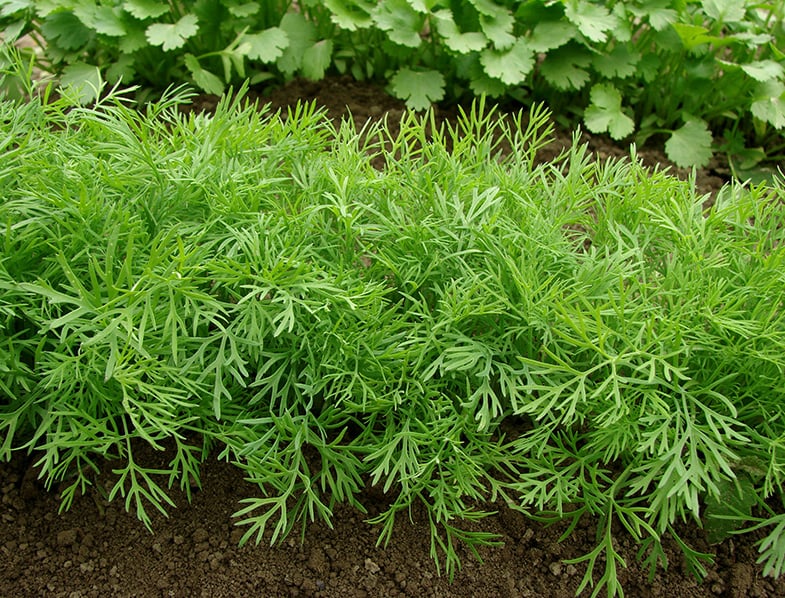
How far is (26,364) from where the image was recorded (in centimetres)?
202

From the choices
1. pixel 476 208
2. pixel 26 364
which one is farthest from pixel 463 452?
pixel 26 364

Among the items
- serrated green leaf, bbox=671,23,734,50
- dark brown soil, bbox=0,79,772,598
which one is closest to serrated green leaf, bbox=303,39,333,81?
serrated green leaf, bbox=671,23,734,50

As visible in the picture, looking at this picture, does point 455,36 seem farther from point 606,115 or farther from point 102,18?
point 102,18

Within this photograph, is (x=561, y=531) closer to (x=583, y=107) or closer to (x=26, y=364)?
(x=26, y=364)

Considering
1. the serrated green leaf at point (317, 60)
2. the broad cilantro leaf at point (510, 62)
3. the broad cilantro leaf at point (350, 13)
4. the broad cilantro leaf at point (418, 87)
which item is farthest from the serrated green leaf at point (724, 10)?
the serrated green leaf at point (317, 60)

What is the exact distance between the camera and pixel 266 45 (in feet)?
11.6

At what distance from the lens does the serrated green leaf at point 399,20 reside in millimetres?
3527

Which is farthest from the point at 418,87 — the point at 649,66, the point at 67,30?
the point at 67,30

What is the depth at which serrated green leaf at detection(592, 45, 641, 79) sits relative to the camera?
11.9 feet

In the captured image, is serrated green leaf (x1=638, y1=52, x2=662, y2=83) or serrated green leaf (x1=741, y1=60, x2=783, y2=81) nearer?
serrated green leaf (x1=741, y1=60, x2=783, y2=81)

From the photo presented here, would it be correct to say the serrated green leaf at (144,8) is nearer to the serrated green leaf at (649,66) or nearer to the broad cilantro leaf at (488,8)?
the broad cilantro leaf at (488,8)

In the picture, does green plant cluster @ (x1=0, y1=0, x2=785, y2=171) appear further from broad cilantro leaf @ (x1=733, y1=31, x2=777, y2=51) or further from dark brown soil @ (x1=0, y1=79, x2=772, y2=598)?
dark brown soil @ (x1=0, y1=79, x2=772, y2=598)

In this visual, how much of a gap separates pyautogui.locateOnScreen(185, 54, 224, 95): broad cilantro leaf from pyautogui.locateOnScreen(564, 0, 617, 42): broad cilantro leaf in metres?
1.53

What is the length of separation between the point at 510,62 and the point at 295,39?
100 centimetres
